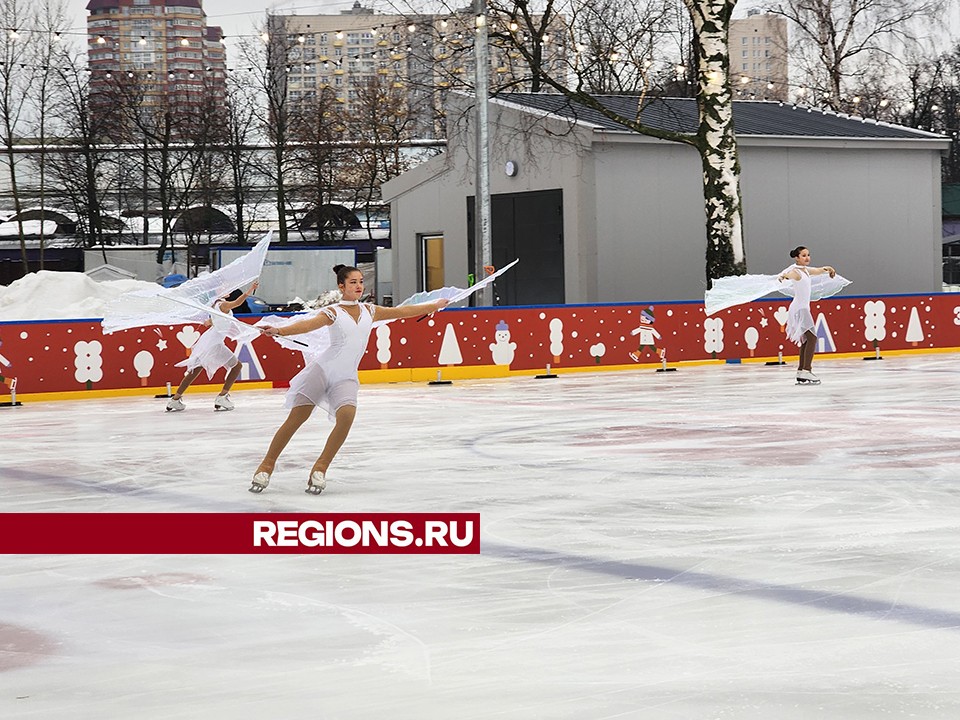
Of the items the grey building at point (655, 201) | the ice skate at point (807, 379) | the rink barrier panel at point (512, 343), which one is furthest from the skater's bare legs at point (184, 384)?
the grey building at point (655, 201)

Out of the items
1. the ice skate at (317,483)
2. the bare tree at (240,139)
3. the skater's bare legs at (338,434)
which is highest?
the bare tree at (240,139)

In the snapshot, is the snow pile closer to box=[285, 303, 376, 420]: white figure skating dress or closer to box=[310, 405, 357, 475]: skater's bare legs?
box=[285, 303, 376, 420]: white figure skating dress

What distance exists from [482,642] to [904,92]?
195ft

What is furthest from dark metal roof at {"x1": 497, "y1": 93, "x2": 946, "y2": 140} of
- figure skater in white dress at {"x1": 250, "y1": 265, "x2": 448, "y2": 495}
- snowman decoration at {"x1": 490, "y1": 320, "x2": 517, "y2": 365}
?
figure skater in white dress at {"x1": 250, "y1": 265, "x2": 448, "y2": 495}

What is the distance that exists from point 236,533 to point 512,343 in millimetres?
14392

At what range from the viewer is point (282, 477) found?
10.9 meters

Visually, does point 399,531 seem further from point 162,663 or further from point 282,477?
point 162,663

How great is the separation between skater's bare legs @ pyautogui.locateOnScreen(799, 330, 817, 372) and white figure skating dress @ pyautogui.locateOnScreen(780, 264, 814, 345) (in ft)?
0.33

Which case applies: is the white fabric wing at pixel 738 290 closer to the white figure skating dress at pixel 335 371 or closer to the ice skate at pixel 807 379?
the ice skate at pixel 807 379

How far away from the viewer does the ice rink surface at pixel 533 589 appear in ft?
16.1

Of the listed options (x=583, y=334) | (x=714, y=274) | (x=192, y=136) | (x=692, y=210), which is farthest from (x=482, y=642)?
(x=192, y=136)

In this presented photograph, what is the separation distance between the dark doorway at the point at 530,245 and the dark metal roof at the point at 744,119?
2054 millimetres

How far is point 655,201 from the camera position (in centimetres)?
3062

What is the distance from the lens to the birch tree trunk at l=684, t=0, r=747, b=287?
25906 mm
